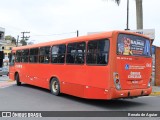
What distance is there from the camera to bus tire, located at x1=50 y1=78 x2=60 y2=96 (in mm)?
13533

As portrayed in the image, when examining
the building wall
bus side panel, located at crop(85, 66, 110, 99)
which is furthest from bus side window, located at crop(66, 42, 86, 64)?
the building wall

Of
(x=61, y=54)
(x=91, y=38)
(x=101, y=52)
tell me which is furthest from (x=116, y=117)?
(x=61, y=54)

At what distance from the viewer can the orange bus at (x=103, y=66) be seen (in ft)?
32.9

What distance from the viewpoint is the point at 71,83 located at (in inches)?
480

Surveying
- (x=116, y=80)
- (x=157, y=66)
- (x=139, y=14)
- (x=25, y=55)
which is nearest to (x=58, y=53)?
(x=116, y=80)

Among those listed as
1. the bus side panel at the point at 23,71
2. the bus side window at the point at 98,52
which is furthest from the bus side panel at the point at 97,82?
the bus side panel at the point at 23,71

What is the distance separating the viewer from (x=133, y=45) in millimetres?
10789

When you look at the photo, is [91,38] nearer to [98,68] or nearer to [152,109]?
[98,68]

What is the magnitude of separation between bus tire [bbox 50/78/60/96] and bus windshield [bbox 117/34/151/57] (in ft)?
14.6

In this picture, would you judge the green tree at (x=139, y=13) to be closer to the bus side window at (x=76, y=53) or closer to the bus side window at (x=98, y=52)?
the bus side window at (x=76, y=53)

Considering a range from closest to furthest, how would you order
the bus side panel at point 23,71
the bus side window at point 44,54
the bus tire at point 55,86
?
the bus tire at point 55,86 → the bus side window at point 44,54 → the bus side panel at point 23,71

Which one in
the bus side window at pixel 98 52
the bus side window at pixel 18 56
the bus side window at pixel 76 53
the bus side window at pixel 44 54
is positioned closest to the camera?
the bus side window at pixel 98 52

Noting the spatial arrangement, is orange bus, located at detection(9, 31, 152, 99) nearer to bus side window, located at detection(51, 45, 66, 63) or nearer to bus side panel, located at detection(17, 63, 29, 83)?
bus side window, located at detection(51, 45, 66, 63)

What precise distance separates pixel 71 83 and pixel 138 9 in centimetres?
1030
